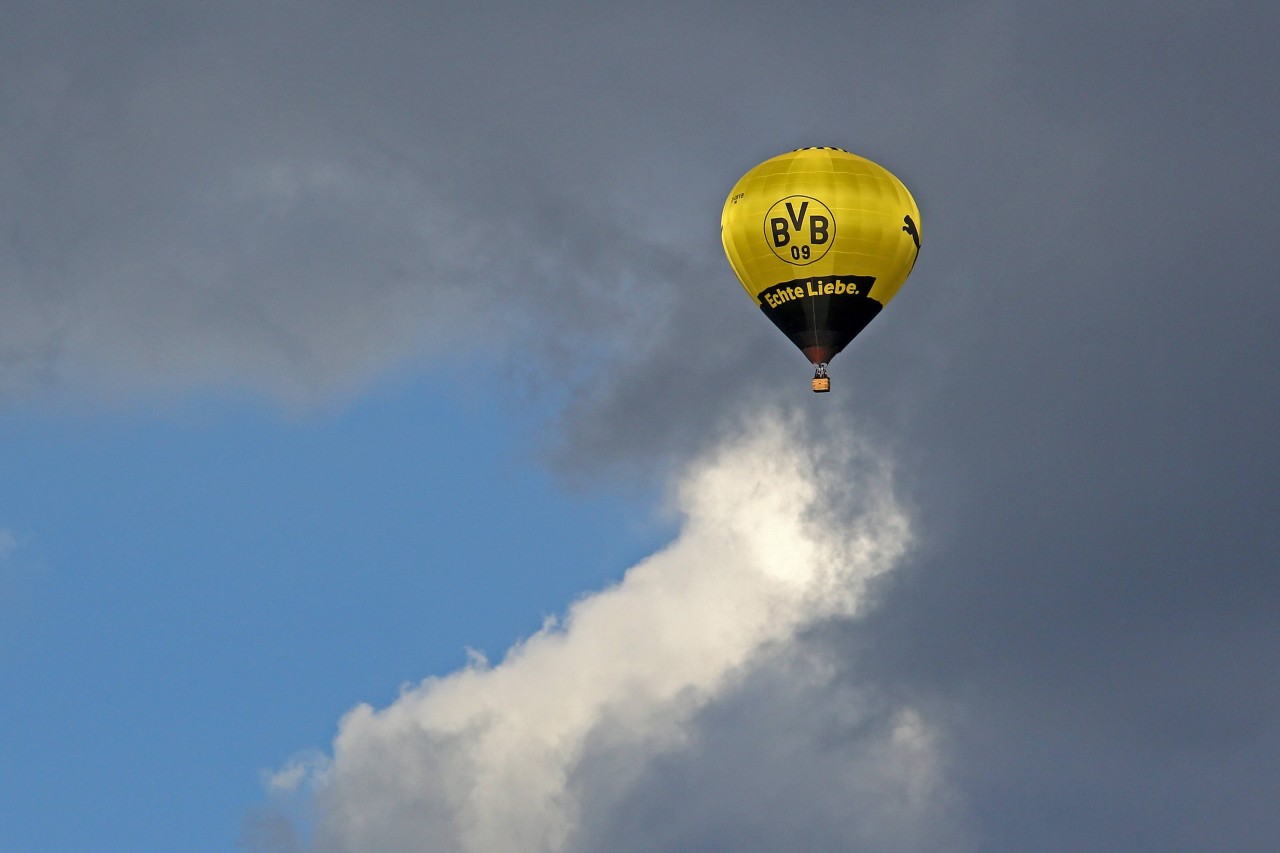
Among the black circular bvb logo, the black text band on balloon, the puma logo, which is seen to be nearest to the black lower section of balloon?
the black text band on balloon

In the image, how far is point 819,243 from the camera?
174 meters

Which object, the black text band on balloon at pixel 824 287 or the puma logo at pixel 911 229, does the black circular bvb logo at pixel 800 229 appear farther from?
the puma logo at pixel 911 229

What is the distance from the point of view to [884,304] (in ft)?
587

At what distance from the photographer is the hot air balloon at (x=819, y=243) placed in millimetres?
174000

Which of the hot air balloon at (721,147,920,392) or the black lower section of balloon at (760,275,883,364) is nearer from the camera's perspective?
the hot air balloon at (721,147,920,392)

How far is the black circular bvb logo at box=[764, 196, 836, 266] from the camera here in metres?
174

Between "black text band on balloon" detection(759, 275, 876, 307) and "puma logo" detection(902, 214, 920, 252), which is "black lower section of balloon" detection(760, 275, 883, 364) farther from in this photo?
"puma logo" detection(902, 214, 920, 252)

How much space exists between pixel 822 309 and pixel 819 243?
372cm

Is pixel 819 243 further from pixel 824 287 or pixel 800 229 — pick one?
pixel 824 287

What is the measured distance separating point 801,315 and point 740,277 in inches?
193

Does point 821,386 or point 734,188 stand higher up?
point 734,188

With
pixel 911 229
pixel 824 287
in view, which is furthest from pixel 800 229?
pixel 911 229

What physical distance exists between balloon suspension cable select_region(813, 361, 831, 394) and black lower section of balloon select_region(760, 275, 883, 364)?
51 centimetres

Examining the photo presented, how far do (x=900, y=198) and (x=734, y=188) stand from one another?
9317mm
